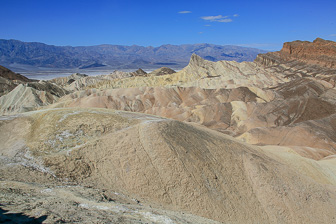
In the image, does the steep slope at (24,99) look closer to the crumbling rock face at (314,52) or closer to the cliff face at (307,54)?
the cliff face at (307,54)

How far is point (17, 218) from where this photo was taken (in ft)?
22.4

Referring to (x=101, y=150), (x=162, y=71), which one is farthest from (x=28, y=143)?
(x=162, y=71)

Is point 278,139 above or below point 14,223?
below

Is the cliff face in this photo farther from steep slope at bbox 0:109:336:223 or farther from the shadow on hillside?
the shadow on hillside

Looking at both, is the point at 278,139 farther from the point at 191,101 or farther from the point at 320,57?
the point at 320,57

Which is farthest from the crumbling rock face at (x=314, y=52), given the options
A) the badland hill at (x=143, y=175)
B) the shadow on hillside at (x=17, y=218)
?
the shadow on hillside at (x=17, y=218)

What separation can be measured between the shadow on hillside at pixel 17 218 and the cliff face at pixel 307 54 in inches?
2496

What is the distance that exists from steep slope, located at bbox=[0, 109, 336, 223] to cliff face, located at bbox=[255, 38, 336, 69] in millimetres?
53703

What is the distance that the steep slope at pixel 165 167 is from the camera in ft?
37.5

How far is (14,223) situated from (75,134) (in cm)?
747

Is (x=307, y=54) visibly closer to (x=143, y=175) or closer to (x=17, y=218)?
(x=143, y=175)

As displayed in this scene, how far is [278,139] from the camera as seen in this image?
88.3ft

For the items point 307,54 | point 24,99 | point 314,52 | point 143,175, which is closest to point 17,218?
point 143,175

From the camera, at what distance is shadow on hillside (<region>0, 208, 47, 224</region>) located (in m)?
6.58
